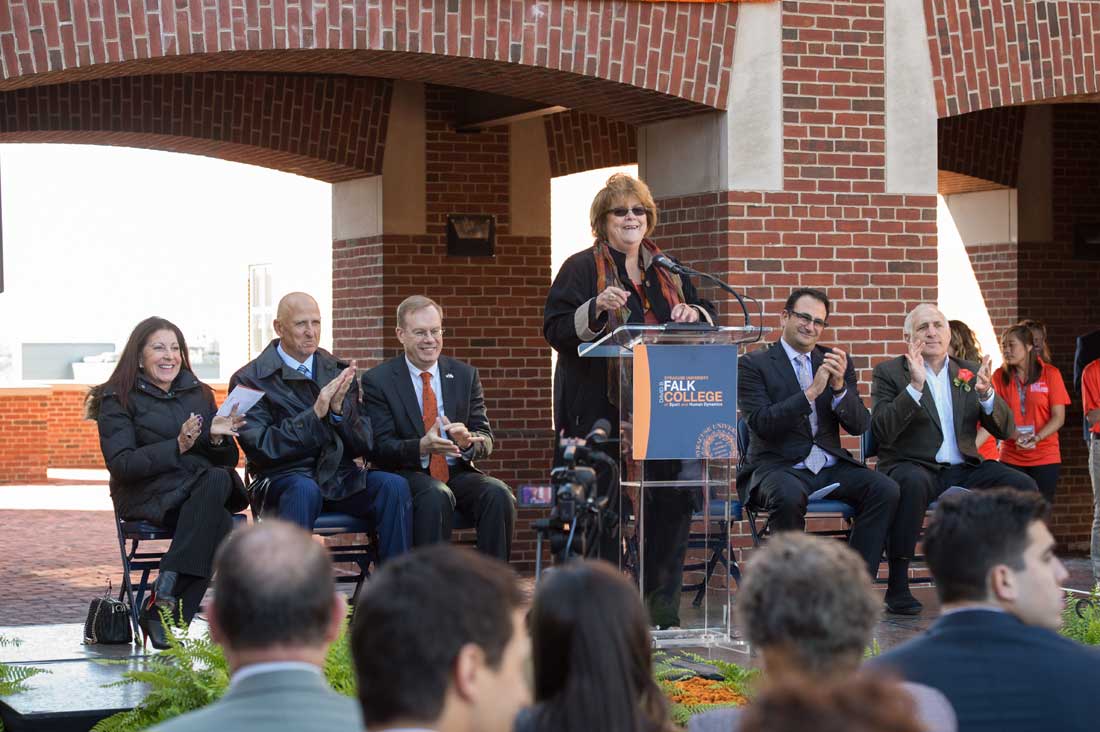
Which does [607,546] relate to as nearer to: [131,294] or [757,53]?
[757,53]

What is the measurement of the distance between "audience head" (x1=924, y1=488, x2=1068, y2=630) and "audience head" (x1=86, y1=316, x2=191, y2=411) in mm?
4655

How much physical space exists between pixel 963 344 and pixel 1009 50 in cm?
172

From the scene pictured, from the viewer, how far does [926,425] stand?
811cm

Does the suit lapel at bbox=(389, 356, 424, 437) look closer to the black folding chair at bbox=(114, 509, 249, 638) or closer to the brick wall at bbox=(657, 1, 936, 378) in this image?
the black folding chair at bbox=(114, 509, 249, 638)

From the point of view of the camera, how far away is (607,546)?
639 cm

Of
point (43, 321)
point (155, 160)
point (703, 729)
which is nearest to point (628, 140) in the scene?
point (703, 729)

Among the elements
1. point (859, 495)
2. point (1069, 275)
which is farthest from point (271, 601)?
point (1069, 275)

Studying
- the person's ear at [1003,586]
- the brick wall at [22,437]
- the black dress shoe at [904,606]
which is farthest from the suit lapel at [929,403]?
the brick wall at [22,437]

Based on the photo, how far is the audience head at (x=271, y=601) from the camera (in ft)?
8.50

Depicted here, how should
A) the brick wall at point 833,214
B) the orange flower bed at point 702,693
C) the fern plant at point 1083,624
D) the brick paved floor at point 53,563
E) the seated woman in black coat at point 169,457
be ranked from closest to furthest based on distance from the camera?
the orange flower bed at point 702,693, the fern plant at point 1083,624, the seated woman in black coat at point 169,457, the brick wall at point 833,214, the brick paved floor at point 53,563

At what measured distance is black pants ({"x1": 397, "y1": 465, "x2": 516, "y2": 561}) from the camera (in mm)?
7172

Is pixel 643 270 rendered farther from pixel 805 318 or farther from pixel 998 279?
pixel 998 279

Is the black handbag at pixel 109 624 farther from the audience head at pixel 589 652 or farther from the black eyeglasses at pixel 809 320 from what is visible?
the audience head at pixel 589 652

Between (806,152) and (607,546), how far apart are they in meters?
3.23
